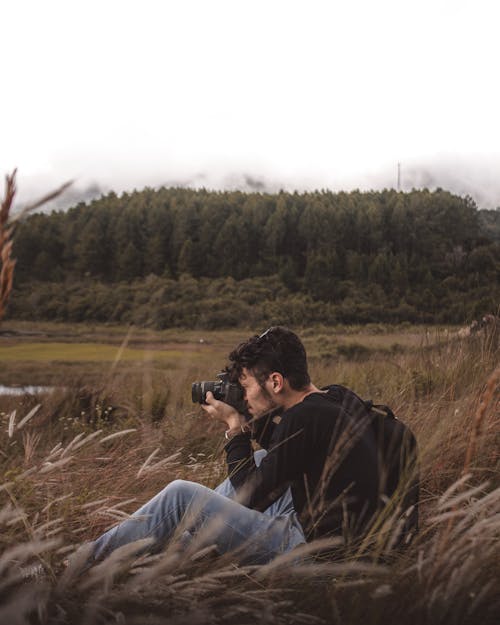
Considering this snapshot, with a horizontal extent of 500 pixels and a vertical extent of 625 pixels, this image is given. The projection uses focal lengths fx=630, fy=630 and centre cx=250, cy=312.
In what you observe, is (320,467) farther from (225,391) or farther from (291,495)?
(225,391)

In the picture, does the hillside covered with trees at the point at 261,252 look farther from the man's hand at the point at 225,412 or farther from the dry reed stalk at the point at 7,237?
the dry reed stalk at the point at 7,237

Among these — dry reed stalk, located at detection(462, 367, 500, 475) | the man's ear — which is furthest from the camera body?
dry reed stalk, located at detection(462, 367, 500, 475)

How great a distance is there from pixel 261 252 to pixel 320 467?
65.2 metres

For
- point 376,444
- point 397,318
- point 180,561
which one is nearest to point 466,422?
point 376,444

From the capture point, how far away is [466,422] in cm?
299

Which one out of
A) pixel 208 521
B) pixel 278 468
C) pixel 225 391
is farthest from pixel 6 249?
pixel 225 391

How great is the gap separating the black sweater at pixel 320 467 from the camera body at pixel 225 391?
0.35m

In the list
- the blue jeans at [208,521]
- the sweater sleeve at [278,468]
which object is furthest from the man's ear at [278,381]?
the blue jeans at [208,521]

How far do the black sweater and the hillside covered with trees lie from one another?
4995 centimetres

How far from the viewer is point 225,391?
247 centimetres

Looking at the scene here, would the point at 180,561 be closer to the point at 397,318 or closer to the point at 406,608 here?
the point at 406,608

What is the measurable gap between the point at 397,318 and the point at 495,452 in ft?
142

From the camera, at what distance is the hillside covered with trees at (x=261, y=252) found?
184 feet

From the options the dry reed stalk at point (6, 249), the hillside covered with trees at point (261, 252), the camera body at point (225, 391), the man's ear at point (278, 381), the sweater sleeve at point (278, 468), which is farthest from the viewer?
the hillside covered with trees at point (261, 252)
